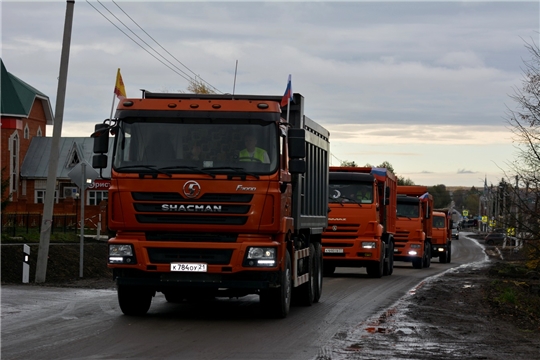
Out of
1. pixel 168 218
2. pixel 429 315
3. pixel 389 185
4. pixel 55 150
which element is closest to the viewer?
pixel 168 218

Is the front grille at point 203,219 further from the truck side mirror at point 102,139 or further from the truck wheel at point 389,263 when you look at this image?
the truck wheel at point 389,263

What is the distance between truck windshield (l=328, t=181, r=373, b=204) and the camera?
83.4 ft

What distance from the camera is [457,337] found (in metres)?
11.7

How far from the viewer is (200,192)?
1250cm

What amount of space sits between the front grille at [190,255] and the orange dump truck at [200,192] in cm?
1

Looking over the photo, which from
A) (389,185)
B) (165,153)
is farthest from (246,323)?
(389,185)

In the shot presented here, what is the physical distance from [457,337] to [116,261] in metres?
4.78

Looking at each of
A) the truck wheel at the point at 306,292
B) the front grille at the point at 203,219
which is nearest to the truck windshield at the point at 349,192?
the truck wheel at the point at 306,292

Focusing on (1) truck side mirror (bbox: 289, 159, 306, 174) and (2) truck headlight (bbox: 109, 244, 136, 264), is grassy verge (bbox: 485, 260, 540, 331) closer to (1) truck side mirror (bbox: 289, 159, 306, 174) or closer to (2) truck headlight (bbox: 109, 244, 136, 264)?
(1) truck side mirror (bbox: 289, 159, 306, 174)

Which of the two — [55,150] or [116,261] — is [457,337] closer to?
[116,261]

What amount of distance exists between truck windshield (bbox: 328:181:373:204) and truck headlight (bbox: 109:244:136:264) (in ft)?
43.1

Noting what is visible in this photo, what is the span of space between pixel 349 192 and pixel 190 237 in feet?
43.4

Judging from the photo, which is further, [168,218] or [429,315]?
[429,315]

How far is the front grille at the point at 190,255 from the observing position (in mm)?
12594
